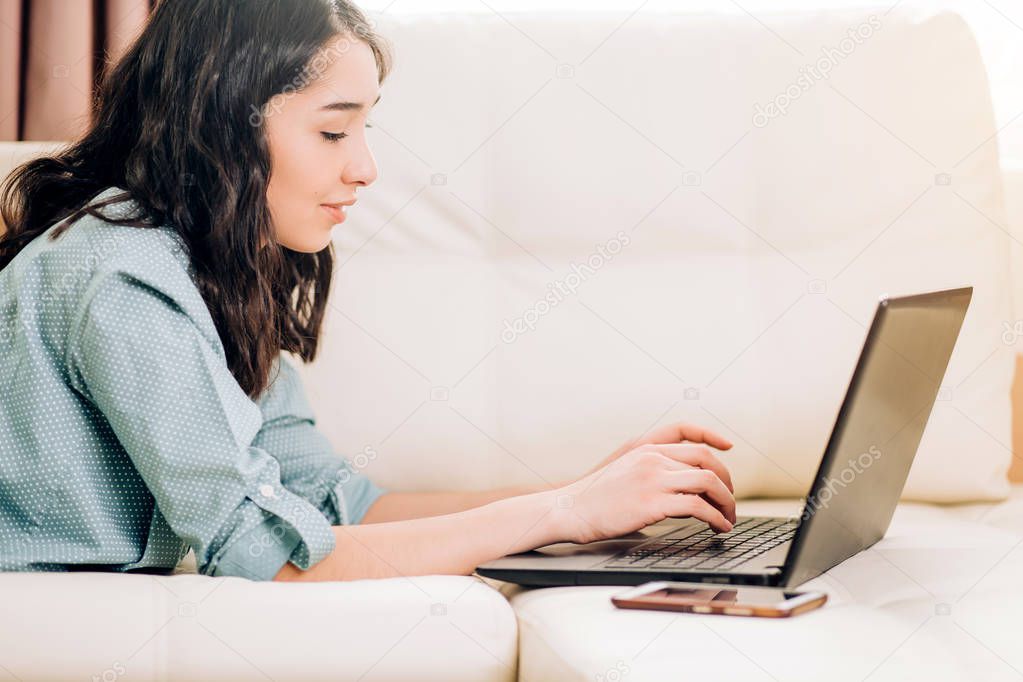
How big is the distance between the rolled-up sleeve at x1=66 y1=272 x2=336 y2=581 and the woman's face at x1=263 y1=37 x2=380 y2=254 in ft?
0.68

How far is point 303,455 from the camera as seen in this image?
119 centimetres

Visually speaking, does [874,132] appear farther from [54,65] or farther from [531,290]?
[54,65]

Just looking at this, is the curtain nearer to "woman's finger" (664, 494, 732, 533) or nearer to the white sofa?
the white sofa

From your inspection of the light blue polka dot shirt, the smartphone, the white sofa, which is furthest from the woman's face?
the smartphone

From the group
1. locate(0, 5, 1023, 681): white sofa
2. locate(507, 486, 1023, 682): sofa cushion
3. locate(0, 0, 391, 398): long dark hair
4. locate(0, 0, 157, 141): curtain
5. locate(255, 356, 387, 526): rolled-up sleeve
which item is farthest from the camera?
locate(0, 0, 157, 141): curtain

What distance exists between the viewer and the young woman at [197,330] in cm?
82

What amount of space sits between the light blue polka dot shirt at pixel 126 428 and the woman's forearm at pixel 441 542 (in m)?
0.03

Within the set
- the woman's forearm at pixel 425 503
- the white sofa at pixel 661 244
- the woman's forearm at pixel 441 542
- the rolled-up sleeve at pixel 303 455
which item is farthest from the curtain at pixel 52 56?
the woman's forearm at pixel 441 542

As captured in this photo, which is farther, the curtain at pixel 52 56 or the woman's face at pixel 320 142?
the curtain at pixel 52 56

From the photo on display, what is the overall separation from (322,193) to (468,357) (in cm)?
35

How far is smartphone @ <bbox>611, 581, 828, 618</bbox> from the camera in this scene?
712mm

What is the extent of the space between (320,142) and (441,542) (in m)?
0.41

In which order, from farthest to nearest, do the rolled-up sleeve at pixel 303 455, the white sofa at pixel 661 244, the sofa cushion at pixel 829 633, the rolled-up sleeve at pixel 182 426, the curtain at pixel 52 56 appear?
Result: the curtain at pixel 52 56
the white sofa at pixel 661 244
the rolled-up sleeve at pixel 303 455
the rolled-up sleeve at pixel 182 426
the sofa cushion at pixel 829 633

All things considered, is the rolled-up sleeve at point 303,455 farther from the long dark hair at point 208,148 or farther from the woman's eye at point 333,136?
the woman's eye at point 333,136
